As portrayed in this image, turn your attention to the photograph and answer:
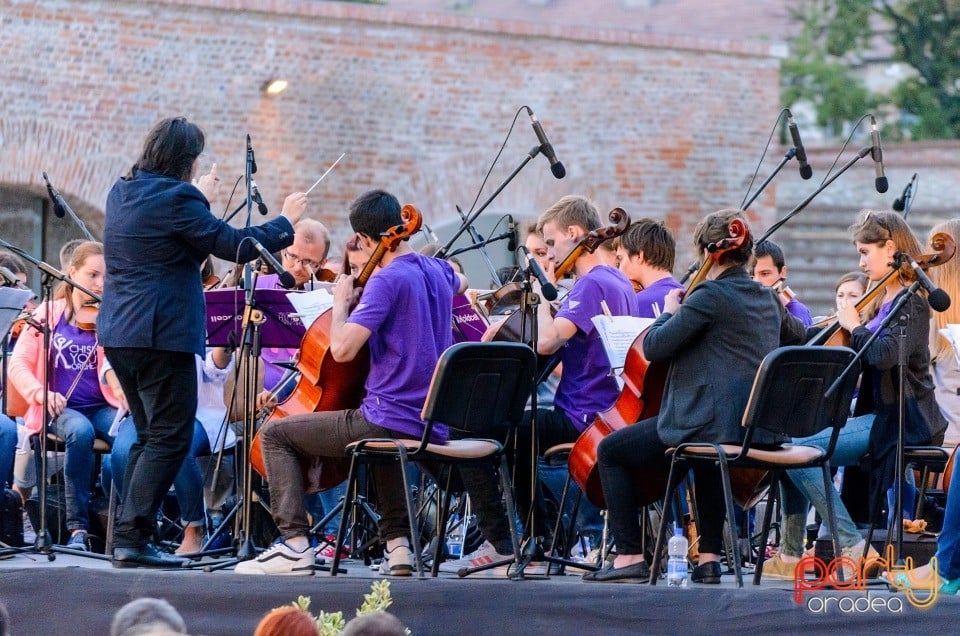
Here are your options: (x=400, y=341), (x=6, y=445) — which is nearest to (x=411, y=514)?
(x=400, y=341)

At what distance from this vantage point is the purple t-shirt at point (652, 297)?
613 centimetres

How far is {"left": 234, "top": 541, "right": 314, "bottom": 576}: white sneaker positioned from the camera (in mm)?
5395

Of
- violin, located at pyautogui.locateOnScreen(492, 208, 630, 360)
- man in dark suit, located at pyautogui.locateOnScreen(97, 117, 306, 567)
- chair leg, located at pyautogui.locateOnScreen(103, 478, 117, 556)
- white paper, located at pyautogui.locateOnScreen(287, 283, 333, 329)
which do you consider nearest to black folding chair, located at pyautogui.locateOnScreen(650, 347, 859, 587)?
violin, located at pyautogui.locateOnScreen(492, 208, 630, 360)

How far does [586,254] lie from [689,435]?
1175mm

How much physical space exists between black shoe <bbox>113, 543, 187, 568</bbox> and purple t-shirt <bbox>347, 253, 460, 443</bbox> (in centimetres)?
100

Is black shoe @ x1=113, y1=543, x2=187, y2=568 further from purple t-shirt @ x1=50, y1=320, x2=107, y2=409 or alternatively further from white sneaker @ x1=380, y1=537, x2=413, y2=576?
purple t-shirt @ x1=50, y1=320, x2=107, y2=409

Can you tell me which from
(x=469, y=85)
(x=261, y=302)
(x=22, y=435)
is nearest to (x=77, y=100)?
(x=469, y=85)

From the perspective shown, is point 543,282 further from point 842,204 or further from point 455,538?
point 842,204

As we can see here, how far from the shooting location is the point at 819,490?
572 centimetres

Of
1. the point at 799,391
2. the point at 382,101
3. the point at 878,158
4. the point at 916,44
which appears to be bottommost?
the point at 799,391

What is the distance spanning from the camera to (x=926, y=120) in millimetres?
19438

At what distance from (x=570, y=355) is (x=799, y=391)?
1.29 m

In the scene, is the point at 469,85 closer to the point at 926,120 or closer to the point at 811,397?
the point at 926,120
